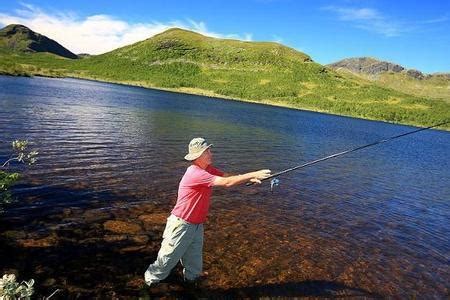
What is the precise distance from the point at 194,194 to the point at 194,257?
69.5 inches

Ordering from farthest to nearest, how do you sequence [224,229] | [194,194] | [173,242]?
1. [224,229]
2. [173,242]
3. [194,194]

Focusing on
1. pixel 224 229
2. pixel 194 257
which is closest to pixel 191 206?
pixel 194 257

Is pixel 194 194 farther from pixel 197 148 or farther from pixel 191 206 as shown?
pixel 197 148

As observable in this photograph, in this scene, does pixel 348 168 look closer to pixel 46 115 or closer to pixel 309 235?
pixel 309 235

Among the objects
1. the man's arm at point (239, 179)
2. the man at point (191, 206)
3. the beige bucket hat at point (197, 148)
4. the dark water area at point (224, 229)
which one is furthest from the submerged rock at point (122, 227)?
the man's arm at point (239, 179)

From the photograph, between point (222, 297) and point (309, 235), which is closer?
point (222, 297)

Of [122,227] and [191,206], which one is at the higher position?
[191,206]

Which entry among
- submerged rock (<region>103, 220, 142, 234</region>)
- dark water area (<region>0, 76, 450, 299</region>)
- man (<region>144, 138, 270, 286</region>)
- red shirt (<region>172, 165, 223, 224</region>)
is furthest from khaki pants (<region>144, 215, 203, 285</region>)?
submerged rock (<region>103, 220, 142, 234</region>)

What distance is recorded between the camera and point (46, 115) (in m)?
36.0

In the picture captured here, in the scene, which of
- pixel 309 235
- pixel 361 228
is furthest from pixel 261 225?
pixel 361 228

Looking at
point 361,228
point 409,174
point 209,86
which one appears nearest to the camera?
point 361,228

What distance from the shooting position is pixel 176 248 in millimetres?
8258

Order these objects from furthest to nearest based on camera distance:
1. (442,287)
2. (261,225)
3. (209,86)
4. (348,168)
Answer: (209,86) → (348,168) → (261,225) → (442,287)

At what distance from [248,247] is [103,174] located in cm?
912
